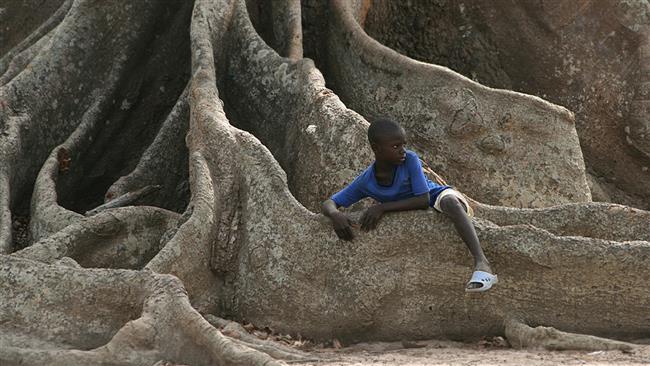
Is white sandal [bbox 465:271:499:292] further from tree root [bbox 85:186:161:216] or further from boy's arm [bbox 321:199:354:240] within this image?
tree root [bbox 85:186:161:216]

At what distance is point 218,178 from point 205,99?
73 centimetres

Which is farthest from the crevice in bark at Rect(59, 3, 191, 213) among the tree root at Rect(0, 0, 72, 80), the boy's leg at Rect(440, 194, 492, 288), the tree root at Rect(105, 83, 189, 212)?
the boy's leg at Rect(440, 194, 492, 288)

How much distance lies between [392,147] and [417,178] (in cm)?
20

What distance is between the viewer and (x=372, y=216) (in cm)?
612

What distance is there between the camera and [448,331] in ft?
20.4

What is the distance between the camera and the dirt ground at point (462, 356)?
552cm

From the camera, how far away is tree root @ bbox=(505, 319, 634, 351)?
19.0 ft

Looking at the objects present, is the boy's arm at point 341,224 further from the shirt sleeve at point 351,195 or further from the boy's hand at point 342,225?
the shirt sleeve at point 351,195

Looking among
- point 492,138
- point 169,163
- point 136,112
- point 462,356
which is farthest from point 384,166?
point 136,112

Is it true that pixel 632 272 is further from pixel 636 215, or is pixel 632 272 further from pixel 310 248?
pixel 310 248

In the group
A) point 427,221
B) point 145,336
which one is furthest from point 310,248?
point 145,336

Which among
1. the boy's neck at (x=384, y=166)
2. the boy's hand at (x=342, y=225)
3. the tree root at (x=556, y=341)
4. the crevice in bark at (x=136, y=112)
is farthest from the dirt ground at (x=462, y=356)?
the crevice in bark at (x=136, y=112)

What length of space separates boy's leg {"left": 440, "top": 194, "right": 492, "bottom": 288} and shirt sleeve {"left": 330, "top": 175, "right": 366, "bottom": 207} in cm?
48

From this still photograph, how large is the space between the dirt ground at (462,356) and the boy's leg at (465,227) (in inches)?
14.4
